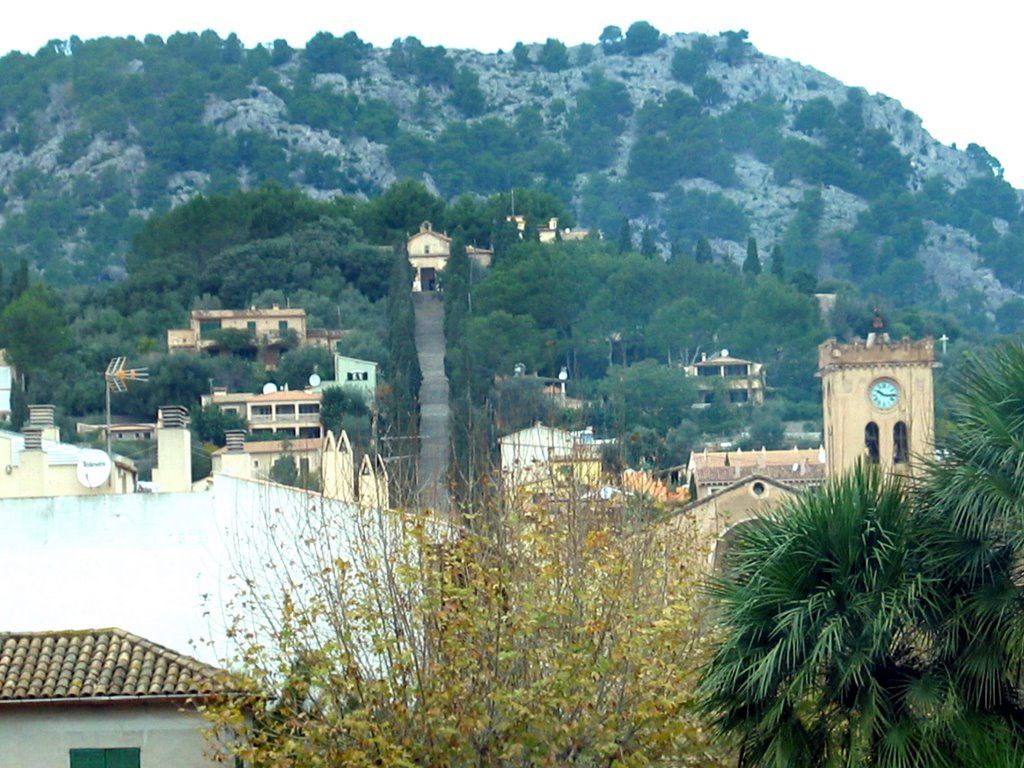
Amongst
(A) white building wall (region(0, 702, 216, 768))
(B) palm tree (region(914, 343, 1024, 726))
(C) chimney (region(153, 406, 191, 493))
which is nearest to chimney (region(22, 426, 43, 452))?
(C) chimney (region(153, 406, 191, 493))

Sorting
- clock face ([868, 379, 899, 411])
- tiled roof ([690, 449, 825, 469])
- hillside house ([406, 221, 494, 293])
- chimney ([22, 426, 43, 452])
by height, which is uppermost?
hillside house ([406, 221, 494, 293])

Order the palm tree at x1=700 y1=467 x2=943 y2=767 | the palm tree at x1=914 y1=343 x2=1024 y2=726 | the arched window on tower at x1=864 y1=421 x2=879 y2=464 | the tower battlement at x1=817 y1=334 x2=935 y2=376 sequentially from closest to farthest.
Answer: the palm tree at x1=914 y1=343 x2=1024 y2=726
the palm tree at x1=700 y1=467 x2=943 y2=767
the arched window on tower at x1=864 y1=421 x2=879 y2=464
the tower battlement at x1=817 y1=334 x2=935 y2=376

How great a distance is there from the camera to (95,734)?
23.3m

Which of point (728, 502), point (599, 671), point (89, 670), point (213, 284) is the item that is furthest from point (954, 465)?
point (213, 284)

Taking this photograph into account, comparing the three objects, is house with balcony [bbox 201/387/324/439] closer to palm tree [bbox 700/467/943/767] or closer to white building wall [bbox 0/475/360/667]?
white building wall [bbox 0/475/360/667]

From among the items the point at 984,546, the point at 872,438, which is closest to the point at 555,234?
the point at 872,438

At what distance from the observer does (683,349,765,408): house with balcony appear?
115500 mm

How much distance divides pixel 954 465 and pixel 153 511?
9.89 metres

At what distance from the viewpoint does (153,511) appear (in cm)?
2612

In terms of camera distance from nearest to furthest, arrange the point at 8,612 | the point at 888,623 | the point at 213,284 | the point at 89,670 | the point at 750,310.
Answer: the point at 888,623 → the point at 89,670 → the point at 8,612 → the point at 213,284 → the point at 750,310

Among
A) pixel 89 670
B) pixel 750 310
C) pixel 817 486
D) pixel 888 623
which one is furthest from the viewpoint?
pixel 750 310

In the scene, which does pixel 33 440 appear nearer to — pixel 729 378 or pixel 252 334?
pixel 252 334

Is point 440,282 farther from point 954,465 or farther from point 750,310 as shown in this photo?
point 954,465

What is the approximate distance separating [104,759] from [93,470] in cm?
936
